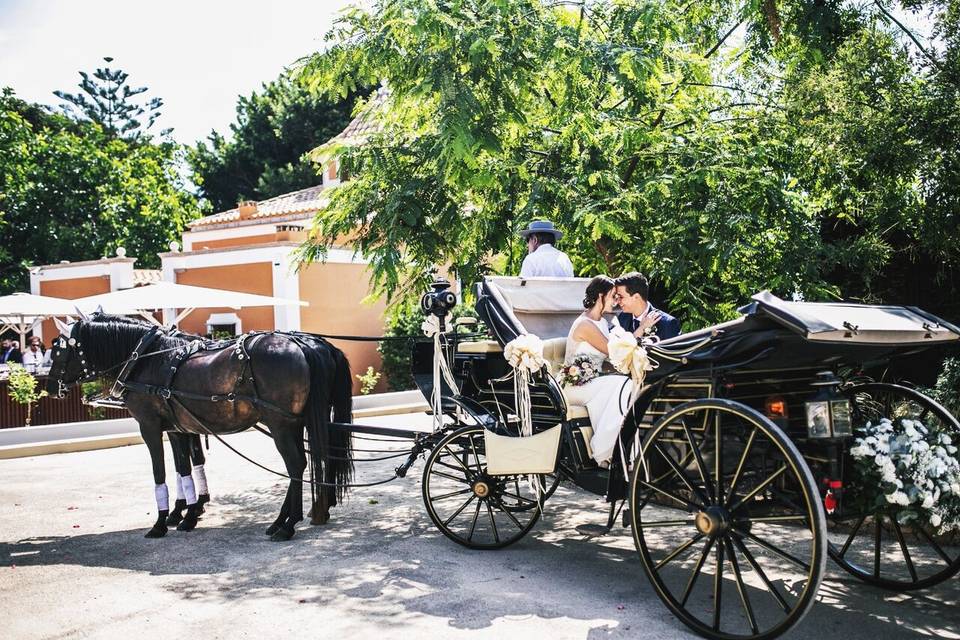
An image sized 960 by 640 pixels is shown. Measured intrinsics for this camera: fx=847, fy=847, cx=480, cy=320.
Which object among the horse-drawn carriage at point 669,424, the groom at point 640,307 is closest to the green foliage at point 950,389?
the horse-drawn carriage at point 669,424

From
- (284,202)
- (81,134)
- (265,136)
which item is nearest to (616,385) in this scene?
(284,202)

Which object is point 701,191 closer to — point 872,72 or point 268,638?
point 872,72

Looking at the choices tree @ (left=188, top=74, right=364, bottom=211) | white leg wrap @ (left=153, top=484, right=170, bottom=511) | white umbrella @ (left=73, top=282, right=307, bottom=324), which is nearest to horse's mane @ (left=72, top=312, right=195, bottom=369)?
white leg wrap @ (left=153, top=484, right=170, bottom=511)

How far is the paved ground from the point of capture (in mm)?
4902

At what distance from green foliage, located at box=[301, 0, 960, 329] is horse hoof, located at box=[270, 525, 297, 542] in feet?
9.09

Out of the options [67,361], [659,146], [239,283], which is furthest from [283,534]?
[239,283]

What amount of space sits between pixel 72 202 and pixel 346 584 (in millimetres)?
35923

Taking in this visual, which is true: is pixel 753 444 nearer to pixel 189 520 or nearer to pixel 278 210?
pixel 189 520

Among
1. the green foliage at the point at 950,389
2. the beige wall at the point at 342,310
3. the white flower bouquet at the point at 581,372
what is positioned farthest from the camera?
the beige wall at the point at 342,310

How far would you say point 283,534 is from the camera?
23.1 feet

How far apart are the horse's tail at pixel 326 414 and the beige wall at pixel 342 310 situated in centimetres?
1349

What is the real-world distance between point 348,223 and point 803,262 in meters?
4.53

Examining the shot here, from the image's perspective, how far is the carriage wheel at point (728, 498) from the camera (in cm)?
425

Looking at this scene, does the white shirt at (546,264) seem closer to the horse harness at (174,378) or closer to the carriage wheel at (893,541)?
the horse harness at (174,378)
